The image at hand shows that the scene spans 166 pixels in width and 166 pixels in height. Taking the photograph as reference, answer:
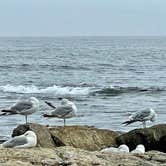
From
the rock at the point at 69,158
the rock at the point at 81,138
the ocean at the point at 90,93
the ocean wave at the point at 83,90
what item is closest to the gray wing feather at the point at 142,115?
the rock at the point at 81,138

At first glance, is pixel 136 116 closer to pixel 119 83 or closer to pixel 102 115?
pixel 102 115

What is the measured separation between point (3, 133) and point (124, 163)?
10.5 meters

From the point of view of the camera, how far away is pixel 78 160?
5195mm

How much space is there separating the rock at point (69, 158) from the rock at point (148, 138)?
574 cm

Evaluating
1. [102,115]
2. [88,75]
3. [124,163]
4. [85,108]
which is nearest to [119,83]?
[88,75]

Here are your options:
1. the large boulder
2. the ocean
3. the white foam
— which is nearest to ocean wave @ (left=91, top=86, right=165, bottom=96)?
the ocean

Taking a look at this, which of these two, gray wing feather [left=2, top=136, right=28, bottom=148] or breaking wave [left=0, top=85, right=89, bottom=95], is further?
breaking wave [left=0, top=85, right=89, bottom=95]

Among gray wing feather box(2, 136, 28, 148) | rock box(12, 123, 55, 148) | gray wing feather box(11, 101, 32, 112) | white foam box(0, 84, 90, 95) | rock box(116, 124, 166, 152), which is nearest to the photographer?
gray wing feather box(2, 136, 28, 148)

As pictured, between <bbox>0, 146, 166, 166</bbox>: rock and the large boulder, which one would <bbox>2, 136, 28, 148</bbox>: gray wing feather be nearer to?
<bbox>0, 146, 166, 166</bbox>: rock

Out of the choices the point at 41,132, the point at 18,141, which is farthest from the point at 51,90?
the point at 18,141

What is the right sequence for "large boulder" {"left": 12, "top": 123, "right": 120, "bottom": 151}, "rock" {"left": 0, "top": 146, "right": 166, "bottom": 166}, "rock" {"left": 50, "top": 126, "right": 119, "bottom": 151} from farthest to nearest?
"rock" {"left": 50, "top": 126, "right": 119, "bottom": 151} < "large boulder" {"left": 12, "top": 123, "right": 120, "bottom": 151} < "rock" {"left": 0, "top": 146, "right": 166, "bottom": 166}

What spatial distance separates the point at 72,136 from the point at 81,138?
225 millimetres

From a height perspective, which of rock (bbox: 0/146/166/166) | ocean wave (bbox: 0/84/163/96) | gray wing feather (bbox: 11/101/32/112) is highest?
rock (bbox: 0/146/166/166)

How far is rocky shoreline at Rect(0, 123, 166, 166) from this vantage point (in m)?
5.18
